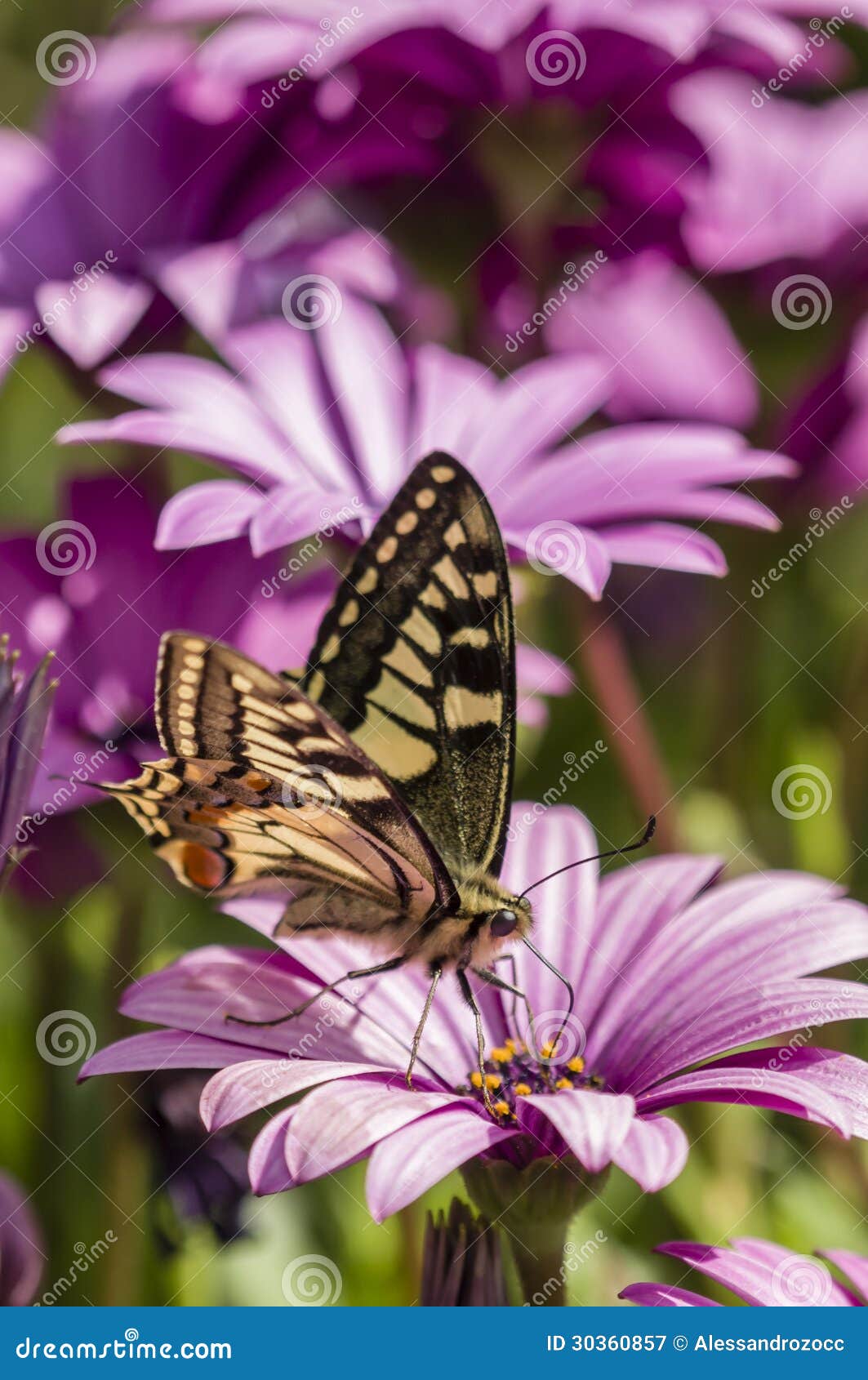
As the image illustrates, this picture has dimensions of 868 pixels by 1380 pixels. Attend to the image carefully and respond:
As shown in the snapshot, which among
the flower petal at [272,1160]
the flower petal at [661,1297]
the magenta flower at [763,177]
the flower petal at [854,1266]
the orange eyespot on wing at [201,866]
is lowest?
the flower petal at [272,1160]

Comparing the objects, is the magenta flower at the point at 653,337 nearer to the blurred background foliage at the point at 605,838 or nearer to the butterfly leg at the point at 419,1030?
the blurred background foliage at the point at 605,838

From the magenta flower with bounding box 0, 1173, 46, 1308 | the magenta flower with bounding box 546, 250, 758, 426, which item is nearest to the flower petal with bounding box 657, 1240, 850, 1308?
the magenta flower with bounding box 0, 1173, 46, 1308

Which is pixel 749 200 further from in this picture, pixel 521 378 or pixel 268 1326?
pixel 268 1326

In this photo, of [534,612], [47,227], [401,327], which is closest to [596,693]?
[534,612]

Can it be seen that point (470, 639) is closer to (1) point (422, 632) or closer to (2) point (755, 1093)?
(1) point (422, 632)

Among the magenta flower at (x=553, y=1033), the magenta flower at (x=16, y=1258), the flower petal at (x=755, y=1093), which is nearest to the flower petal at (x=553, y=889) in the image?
the magenta flower at (x=553, y=1033)

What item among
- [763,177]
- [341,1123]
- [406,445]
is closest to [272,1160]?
[341,1123]

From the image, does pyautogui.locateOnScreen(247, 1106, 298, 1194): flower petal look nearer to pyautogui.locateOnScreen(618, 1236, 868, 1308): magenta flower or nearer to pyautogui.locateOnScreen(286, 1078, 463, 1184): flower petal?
pyautogui.locateOnScreen(286, 1078, 463, 1184): flower petal
